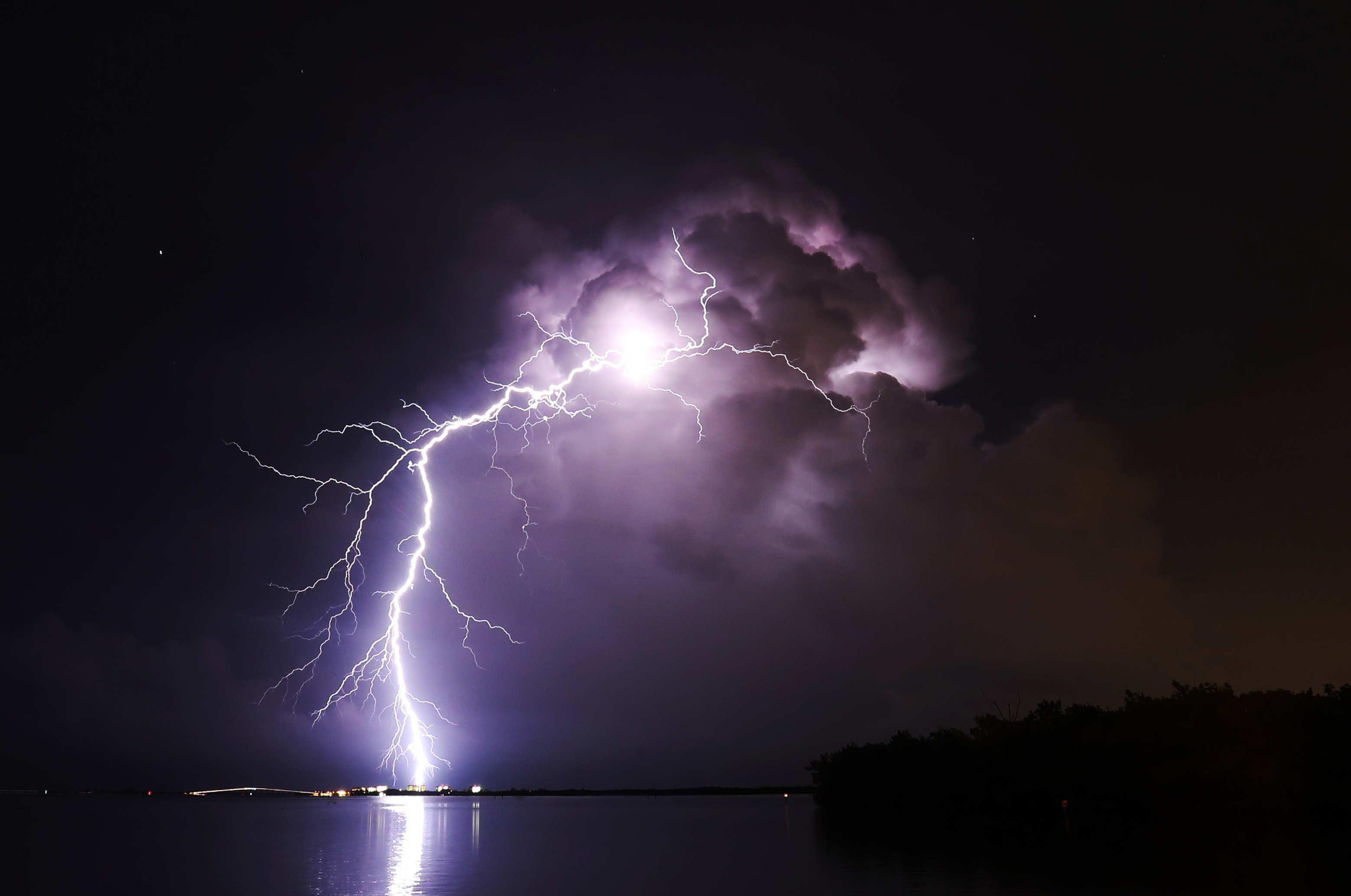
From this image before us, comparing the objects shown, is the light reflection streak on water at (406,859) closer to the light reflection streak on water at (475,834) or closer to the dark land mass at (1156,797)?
the light reflection streak on water at (475,834)

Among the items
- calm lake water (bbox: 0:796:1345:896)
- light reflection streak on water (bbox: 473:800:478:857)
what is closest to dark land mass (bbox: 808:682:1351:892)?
calm lake water (bbox: 0:796:1345:896)

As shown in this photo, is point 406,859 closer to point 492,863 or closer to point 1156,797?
point 492,863

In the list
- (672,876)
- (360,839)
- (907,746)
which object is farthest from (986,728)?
(672,876)

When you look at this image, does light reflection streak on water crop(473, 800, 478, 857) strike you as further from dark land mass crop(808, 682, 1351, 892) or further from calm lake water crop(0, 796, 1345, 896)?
dark land mass crop(808, 682, 1351, 892)

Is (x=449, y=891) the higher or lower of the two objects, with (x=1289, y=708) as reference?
lower

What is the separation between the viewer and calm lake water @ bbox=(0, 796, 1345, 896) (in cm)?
1920

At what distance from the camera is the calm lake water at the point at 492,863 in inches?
756

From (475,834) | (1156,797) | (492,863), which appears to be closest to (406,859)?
(492,863)

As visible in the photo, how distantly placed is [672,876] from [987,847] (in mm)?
11851

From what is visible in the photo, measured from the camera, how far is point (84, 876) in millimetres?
22938

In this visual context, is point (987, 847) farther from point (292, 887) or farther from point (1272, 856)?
point (292, 887)

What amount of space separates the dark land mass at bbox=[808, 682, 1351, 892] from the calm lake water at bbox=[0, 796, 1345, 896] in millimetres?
1292

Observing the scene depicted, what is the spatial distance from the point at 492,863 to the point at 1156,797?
1088 inches

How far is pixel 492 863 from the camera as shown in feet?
82.8
